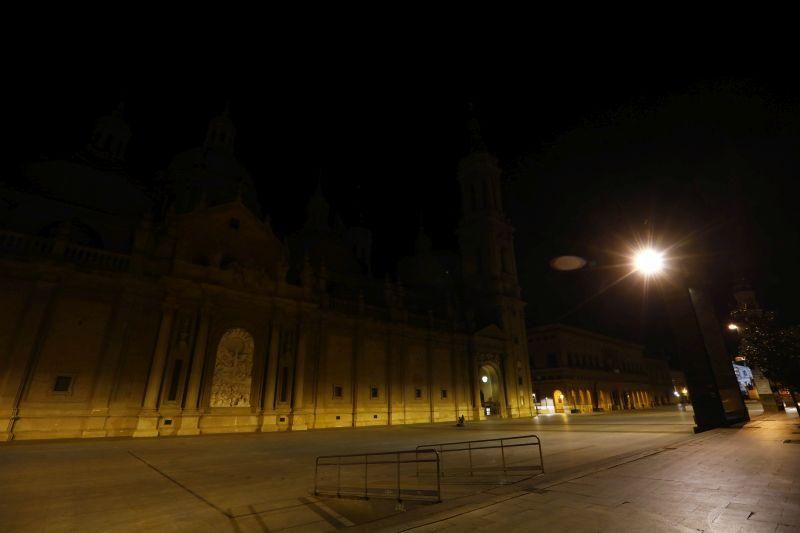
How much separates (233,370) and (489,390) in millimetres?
29313

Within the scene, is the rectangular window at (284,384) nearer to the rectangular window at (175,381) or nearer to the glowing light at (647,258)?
the rectangular window at (175,381)

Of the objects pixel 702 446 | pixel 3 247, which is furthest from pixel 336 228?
pixel 702 446

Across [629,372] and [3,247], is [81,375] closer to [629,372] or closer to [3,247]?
[3,247]

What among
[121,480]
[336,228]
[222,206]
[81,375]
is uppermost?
[336,228]

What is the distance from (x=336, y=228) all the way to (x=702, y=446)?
49.4 meters

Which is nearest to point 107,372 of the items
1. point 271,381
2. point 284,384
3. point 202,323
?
point 202,323

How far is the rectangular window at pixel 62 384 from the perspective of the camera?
61.5ft

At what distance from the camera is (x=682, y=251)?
16703 millimetres

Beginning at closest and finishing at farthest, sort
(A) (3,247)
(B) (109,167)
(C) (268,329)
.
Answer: (A) (3,247), (C) (268,329), (B) (109,167)

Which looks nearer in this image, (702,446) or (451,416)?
(702,446)

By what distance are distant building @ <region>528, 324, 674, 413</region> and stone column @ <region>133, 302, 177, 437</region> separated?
4725cm

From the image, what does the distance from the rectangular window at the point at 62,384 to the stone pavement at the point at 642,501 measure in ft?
71.3

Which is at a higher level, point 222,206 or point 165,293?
point 222,206

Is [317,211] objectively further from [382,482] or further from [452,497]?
[452,497]
